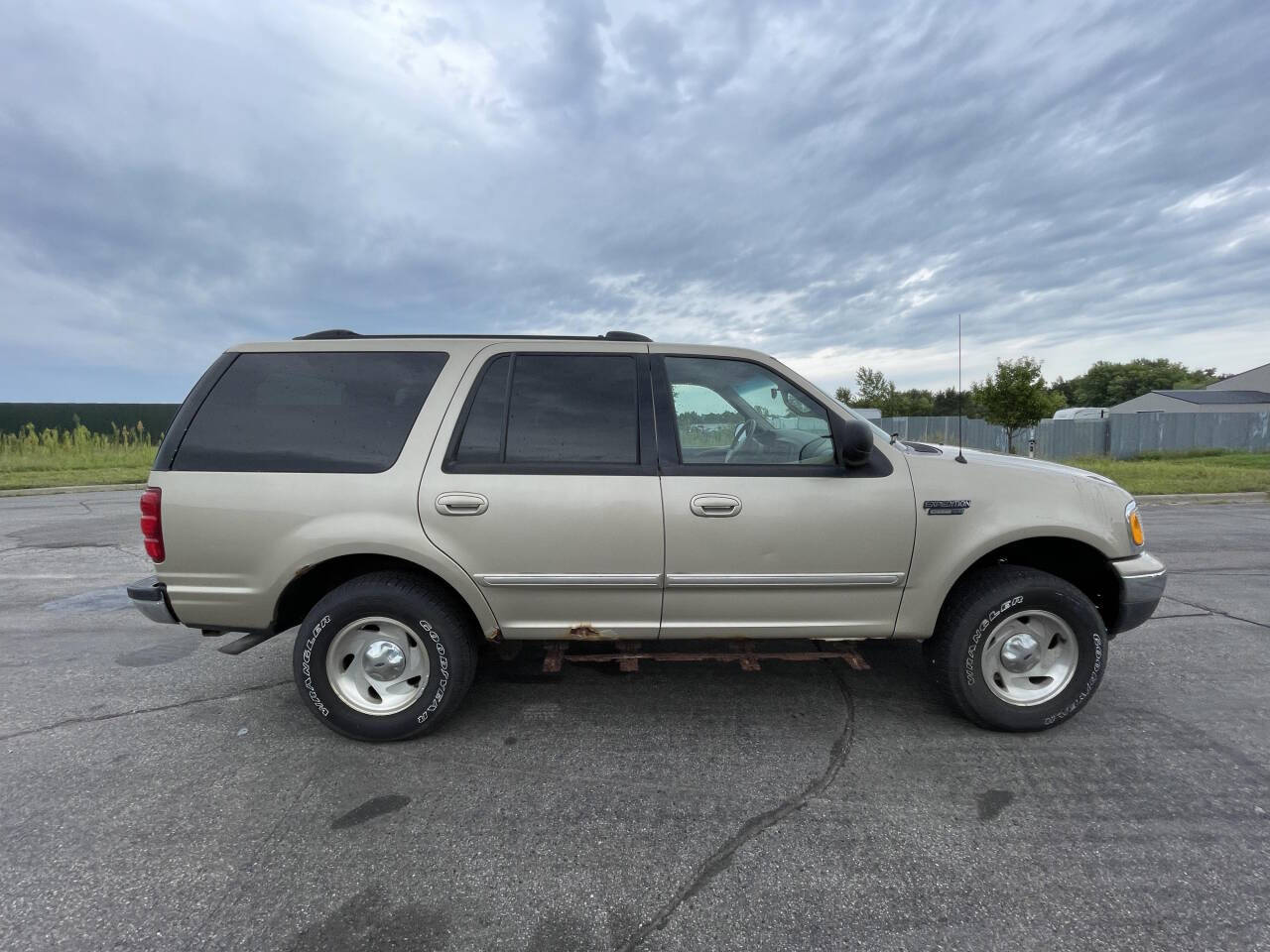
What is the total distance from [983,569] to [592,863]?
225 cm

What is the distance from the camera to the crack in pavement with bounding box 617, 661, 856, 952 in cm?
190

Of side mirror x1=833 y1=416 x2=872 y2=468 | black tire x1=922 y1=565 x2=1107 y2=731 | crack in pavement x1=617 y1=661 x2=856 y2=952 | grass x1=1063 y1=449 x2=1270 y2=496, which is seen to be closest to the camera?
crack in pavement x1=617 y1=661 x2=856 y2=952

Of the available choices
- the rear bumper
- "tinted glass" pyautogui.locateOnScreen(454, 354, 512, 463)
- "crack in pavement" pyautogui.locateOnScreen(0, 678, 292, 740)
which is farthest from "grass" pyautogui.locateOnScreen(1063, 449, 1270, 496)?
the rear bumper

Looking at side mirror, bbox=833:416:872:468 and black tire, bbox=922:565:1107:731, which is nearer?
side mirror, bbox=833:416:872:468

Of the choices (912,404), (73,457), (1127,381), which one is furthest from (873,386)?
(73,457)

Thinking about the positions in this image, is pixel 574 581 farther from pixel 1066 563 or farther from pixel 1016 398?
pixel 1016 398

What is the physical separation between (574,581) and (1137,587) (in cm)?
268

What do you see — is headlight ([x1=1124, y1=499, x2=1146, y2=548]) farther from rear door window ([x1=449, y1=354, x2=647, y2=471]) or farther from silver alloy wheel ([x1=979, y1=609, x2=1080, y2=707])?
rear door window ([x1=449, y1=354, x2=647, y2=471])

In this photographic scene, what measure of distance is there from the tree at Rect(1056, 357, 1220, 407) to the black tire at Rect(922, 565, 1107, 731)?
90.6 m

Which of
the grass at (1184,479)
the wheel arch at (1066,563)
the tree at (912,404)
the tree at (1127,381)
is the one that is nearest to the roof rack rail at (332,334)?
the wheel arch at (1066,563)

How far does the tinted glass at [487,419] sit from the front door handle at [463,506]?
19cm

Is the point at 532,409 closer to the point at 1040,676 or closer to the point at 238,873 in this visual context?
the point at 238,873

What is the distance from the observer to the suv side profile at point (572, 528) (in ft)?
9.30

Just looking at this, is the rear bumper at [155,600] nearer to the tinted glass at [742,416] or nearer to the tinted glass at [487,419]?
the tinted glass at [487,419]
